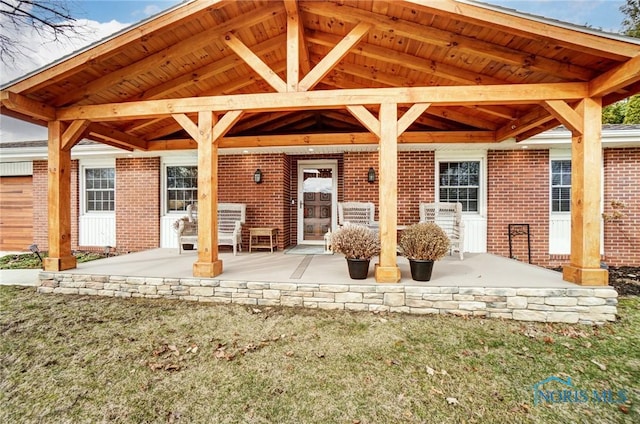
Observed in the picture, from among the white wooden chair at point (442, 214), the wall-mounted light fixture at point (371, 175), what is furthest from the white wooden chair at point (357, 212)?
the white wooden chair at point (442, 214)

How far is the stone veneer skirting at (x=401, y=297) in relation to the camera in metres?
3.19

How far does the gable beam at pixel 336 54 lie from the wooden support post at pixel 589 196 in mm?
2713

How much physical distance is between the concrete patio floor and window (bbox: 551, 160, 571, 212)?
2266 mm

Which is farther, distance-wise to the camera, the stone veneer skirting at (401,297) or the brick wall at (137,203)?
the brick wall at (137,203)

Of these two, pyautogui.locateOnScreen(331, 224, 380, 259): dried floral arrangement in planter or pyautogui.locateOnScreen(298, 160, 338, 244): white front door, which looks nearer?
pyautogui.locateOnScreen(331, 224, 380, 259): dried floral arrangement in planter

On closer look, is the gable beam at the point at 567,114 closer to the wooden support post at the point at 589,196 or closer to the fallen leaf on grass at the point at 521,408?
the wooden support post at the point at 589,196

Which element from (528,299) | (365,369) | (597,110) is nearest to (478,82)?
(597,110)

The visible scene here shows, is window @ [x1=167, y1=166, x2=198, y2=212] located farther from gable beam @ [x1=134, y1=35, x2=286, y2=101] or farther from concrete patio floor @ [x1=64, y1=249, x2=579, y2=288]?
gable beam @ [x1=134, y1=35, x2=286, y2=101]

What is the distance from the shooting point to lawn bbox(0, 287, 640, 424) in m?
1.89

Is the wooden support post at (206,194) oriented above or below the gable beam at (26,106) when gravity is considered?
below

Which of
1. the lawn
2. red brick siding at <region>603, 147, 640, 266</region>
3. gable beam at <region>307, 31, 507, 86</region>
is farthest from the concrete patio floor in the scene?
red brick siding at <region>603, 147, 640, 266</region>

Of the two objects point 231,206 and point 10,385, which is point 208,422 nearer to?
point 10,385

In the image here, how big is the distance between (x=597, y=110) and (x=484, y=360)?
314 centimetres

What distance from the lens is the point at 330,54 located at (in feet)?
11.3
